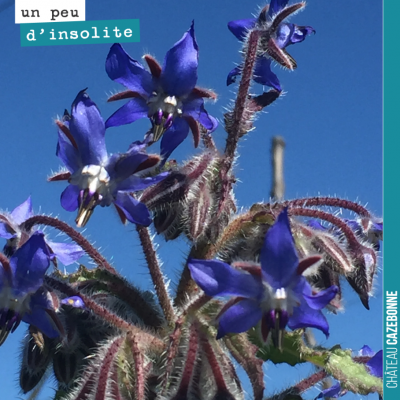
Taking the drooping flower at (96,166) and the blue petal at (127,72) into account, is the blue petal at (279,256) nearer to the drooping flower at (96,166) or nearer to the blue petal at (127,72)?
the drooping flower at (96,166)

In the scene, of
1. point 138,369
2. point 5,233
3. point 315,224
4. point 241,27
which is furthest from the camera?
point 241,27

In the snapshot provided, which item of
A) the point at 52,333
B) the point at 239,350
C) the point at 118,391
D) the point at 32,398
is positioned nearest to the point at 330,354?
the point at 239,350

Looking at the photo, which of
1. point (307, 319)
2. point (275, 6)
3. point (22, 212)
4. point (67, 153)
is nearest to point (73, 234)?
point (22, 212)

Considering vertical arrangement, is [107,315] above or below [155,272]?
below

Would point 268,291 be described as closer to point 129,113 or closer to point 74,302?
point 74,302

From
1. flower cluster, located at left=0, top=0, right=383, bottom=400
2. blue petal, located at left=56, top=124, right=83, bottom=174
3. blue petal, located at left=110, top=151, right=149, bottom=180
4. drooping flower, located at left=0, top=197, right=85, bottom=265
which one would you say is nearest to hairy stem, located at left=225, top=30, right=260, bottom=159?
flower cluster, located at left=0, top=0, right=383, bottom=400

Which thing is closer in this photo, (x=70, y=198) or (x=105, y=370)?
(x=105, y=370)
